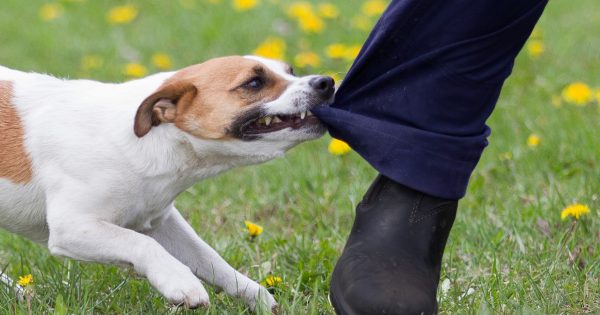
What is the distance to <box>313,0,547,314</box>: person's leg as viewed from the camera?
8.31 feet

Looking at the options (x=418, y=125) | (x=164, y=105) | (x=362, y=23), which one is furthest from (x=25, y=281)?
(x=362, y=23)

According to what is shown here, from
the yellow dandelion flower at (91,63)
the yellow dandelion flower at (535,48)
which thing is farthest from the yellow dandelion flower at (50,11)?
the yellow dandelion flower at (535,48)

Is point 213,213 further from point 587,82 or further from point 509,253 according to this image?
point 587,82

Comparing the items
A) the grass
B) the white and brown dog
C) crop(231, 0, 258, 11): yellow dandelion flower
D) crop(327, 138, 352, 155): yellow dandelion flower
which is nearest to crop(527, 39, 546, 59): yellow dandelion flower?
the grass

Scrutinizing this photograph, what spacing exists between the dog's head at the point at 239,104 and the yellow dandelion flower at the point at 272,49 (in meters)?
2.33

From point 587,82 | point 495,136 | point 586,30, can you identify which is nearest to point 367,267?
point 495,136

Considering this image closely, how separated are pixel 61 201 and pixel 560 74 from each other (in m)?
3.52

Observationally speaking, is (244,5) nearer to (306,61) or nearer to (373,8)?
(373,8)

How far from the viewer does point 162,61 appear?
5641mm

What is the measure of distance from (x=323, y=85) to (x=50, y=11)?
492 cm

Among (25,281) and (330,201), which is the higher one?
(25,281)

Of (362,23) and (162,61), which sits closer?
(162,61)

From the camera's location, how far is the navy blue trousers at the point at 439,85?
2525 mm

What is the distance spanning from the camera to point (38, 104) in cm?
299
